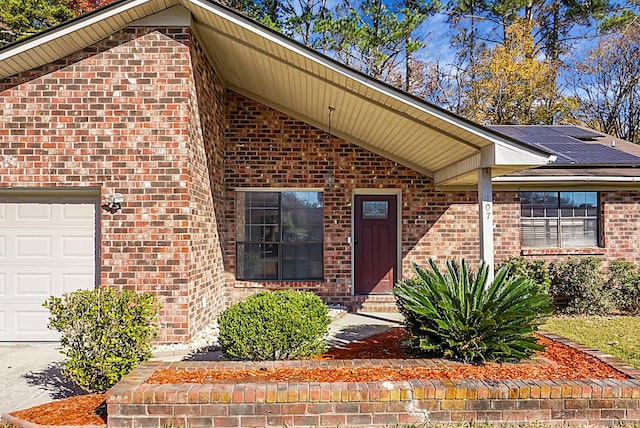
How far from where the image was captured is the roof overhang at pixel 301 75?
5.70 meters

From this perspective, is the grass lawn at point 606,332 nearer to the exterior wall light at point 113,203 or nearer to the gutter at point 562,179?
the gutter at point 562,179

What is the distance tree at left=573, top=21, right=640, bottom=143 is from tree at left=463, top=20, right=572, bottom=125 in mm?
1523

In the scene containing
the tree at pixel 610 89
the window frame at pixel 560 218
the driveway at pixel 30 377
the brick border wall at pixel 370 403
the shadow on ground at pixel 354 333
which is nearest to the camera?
the brick border wall at pixel 370 403

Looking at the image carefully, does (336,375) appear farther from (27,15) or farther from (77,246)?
(27,15)

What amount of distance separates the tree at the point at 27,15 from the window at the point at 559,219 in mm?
15022

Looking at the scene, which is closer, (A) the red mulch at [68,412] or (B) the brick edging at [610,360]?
(A) the red mulch at [68,412]

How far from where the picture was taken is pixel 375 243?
31.0 ft

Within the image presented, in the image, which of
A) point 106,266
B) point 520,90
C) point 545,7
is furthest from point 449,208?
point 545,7

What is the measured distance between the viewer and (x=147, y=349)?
457 cm

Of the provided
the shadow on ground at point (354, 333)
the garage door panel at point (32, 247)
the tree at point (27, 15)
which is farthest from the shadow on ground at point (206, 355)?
the tree at point (27, 15)

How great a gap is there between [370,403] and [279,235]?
A: 570cm

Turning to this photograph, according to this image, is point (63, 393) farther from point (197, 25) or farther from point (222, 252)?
point (197, 25)

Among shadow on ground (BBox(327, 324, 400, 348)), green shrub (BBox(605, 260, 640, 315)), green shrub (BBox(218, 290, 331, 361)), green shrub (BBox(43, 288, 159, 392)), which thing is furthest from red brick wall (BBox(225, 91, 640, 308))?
green shrub (BBox(43, 288, 159, 392))

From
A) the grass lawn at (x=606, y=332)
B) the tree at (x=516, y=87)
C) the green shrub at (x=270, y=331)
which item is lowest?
the grass lawn at (x=606, y=332)
